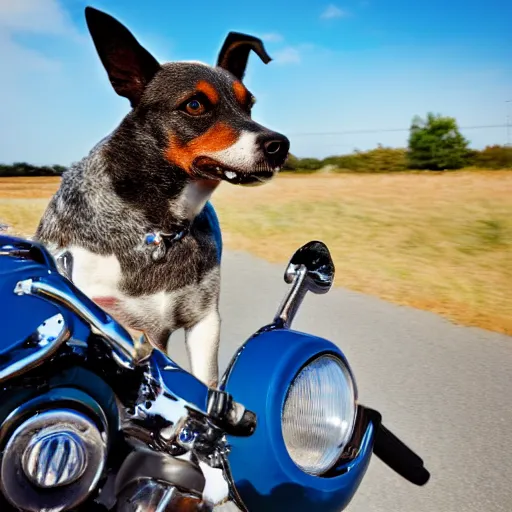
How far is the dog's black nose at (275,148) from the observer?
7.65 ft

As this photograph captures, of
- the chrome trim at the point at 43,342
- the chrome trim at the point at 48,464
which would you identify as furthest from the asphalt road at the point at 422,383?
the chrome trim at the point at 43,342

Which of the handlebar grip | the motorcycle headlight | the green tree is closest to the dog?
the handlebar grip

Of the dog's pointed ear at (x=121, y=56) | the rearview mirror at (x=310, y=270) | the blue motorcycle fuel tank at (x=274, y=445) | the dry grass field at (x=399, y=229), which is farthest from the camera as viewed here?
the dry grass field at (x=399, y=229)

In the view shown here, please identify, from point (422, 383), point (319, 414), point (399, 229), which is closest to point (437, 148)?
point (399, 229)

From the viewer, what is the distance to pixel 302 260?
4.94 ft

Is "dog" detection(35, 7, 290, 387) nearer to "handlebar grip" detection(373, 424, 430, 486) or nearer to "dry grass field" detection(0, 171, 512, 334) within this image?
"dry grass field" detection(0, 171, 512, 334)

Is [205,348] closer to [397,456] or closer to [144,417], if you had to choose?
[397,456]

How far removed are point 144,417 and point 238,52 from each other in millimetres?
1849

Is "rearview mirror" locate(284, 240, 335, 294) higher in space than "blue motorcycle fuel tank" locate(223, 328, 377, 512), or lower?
A: higher

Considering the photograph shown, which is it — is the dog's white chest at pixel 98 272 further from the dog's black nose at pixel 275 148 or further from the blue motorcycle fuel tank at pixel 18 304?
the blue motorcycle fuel tank at pixel 18 304

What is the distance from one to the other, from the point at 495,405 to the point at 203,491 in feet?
10.8

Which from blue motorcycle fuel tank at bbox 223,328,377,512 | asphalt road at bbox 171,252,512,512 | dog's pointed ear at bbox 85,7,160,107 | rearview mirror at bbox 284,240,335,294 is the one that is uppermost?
dog's pointed ear at bbox 85,7,160,107

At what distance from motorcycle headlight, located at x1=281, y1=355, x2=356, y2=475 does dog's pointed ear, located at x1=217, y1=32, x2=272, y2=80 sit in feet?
4.91

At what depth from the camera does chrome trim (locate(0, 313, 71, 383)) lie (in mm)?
835
